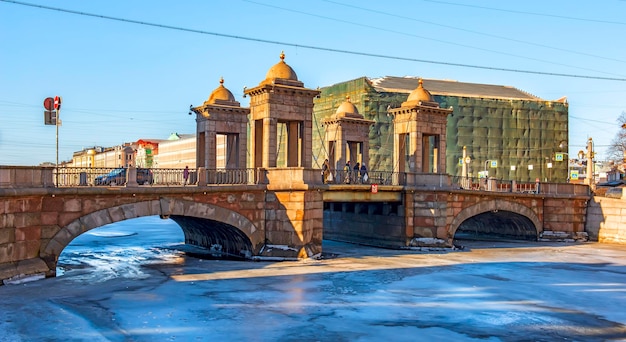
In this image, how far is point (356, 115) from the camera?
41375 mm

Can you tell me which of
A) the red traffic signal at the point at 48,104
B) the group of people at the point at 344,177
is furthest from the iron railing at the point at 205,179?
the red traffic signal at the point at 48,104


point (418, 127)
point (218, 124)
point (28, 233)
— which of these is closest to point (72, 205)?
point (28, 233)

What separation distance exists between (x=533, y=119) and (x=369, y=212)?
39831mm

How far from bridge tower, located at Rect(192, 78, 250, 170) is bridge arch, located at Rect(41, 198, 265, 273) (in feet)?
13.8

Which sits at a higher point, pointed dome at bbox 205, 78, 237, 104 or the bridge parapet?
pointed dome at bbox 205, 78, 237, 104

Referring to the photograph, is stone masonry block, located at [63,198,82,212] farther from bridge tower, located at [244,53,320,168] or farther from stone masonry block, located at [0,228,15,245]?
bridge tower, located at [244,53,320,168]

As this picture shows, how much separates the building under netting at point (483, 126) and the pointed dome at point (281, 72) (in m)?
32.6

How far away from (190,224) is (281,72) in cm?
1018

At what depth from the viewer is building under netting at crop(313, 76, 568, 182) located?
6322 cm

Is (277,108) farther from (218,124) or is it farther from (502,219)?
(502,219)

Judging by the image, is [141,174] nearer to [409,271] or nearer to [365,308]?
[409,271]

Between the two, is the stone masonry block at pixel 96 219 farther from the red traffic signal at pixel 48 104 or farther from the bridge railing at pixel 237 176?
the bridge railing at pixel 237 176

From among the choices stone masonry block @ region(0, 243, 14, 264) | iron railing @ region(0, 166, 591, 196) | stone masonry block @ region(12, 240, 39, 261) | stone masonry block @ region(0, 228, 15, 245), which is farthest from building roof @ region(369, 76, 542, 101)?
stone masonry block @ region(0, 243, 14, 264)

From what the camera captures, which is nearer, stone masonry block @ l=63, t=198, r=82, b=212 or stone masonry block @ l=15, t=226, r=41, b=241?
stone masonry block @ l=15, t=226, r=41, b=241
